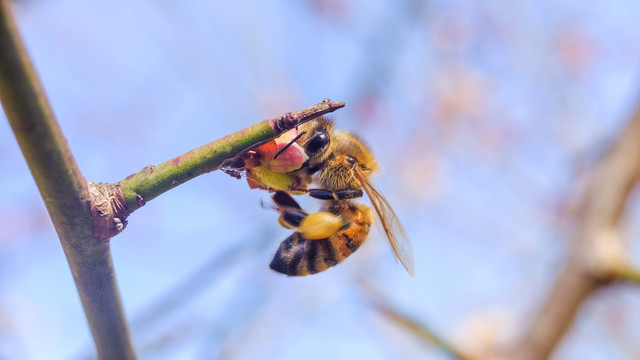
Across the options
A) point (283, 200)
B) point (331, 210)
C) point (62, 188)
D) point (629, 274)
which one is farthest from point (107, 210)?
point (629, 274)

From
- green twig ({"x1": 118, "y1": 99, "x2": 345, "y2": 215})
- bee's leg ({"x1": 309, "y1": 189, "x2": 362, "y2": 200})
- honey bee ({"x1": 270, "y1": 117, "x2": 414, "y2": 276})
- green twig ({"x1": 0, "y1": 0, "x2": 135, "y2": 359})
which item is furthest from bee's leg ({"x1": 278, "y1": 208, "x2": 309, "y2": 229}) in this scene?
green twig ({"x1": 118, "y1": 99, "x2": 345, "y2": 215})

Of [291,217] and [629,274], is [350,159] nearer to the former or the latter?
[291,217]

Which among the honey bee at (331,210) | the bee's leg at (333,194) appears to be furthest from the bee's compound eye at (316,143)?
the bee's leg at (333,194)

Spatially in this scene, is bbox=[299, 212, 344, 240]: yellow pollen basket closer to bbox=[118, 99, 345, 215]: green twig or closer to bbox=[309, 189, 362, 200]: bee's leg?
bbox=[309, 189, 362, 200]: bee's leg

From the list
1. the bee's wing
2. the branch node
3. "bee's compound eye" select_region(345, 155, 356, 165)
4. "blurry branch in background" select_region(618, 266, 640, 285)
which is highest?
"bee's compound eye" select_region(345, 155, 356, 165)

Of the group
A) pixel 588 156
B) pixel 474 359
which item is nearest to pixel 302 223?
pixel 474 359

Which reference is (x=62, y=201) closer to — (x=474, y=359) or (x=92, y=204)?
(x=92, y=204)
